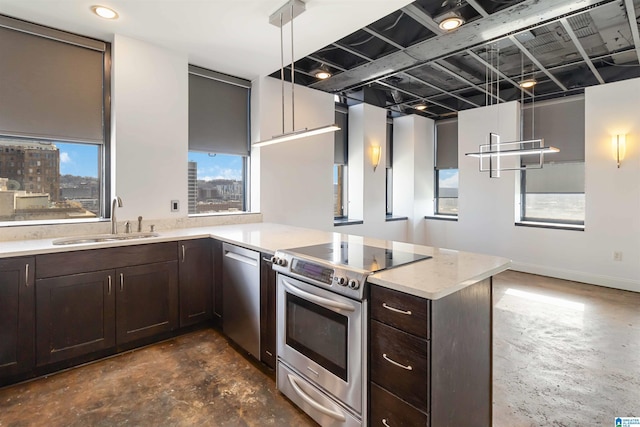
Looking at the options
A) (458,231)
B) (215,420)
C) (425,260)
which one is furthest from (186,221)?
(458,231)

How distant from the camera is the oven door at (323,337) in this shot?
65.2 inches

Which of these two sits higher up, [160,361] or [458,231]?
[458,231]

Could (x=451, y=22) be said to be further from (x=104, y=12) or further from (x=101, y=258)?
(x=101, y=258)

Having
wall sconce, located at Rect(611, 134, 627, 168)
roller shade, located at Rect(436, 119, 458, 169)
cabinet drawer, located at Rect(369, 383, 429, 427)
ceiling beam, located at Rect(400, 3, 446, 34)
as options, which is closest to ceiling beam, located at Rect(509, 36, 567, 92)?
ceiling beam, located at Rect(400, 3, 446, 34)

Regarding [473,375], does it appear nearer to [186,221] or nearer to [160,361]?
[160,361]

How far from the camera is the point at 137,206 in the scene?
10.6ft

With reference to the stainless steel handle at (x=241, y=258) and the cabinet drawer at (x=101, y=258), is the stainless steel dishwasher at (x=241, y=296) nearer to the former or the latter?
the stainless steel handle at (x=241, y=258)

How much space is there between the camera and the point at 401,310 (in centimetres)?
147

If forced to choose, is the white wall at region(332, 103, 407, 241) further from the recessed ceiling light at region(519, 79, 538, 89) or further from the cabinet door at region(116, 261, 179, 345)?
the cabinet door at region(116, 261, 179, 345)

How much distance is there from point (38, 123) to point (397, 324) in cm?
339

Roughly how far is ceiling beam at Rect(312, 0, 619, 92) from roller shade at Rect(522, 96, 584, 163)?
2.92 m

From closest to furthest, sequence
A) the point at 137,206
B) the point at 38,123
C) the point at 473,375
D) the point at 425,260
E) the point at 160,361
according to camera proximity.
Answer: the point at 473,375 < the point at 425,260 < the point at 160,361 < the point at 38,123 < the point at 137,206

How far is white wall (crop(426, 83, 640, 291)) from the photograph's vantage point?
4.44 metres

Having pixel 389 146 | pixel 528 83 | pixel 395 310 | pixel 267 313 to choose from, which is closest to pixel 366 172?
pixel 389 146
